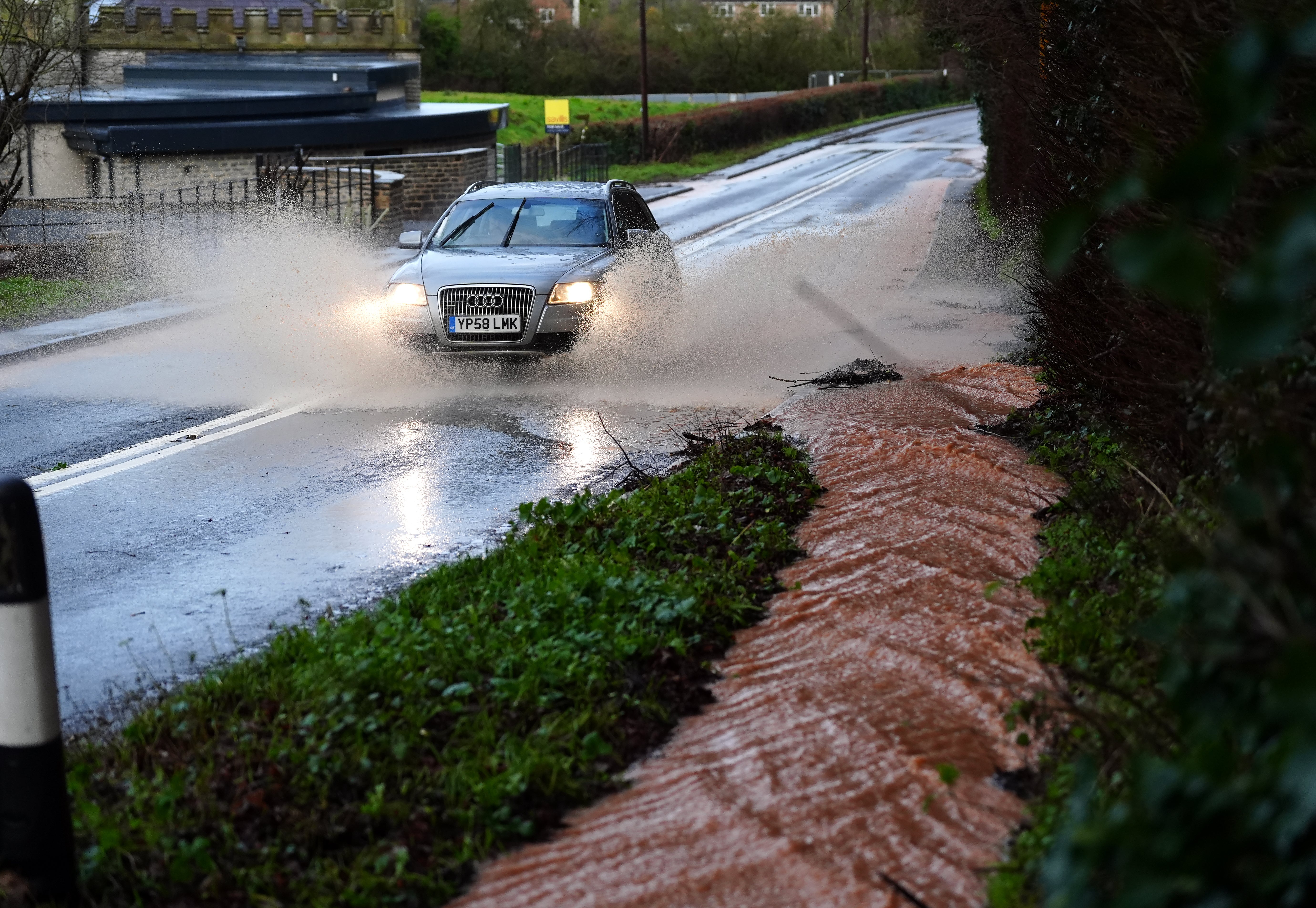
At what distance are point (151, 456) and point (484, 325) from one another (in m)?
3.37

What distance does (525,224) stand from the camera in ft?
46.2

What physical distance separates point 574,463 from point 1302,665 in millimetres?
8322

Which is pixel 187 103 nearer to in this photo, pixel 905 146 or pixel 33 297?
pixel 33 297

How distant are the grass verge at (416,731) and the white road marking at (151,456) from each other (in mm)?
3841

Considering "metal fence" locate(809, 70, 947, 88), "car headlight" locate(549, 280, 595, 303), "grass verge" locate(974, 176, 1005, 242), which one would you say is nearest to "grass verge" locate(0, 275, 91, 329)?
"car headlight" locate(549, 280, 595, 303)

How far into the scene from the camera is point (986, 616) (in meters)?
5.75

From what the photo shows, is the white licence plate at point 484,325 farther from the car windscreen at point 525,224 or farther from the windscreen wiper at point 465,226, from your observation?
the windscreen wiper at point 465,226

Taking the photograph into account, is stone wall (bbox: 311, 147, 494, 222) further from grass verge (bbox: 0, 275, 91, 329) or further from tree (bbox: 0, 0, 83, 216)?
grass verge (bbox: 0, 275, 91, 329)

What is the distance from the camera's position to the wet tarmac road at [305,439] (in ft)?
22.9

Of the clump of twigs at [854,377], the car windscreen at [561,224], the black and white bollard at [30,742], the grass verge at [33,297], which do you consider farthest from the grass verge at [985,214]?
the black and white bollard at [30,742]

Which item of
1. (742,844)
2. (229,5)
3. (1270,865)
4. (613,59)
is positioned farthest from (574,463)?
(613,59)

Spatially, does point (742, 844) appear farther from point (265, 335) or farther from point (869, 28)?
point (869, 28)

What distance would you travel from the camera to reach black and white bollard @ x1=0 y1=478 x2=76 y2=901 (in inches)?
145

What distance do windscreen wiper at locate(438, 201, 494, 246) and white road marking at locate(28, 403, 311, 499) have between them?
2.74 m
